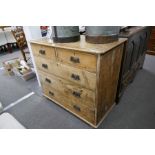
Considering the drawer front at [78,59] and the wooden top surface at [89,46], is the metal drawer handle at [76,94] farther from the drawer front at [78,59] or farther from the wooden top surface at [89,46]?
the wooden top surface at [89,46]

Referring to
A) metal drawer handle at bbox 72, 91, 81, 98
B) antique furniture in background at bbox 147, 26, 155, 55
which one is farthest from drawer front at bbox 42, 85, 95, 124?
antique furniture in background at bbox 147, 26, 155, 55

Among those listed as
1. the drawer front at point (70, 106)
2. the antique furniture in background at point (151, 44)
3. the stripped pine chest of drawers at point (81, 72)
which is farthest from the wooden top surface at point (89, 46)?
the antique furniture in background at point (151, 44)

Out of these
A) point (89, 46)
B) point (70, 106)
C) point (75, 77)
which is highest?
point (89, 46)

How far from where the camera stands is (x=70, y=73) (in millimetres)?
1307

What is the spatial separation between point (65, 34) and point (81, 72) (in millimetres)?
412

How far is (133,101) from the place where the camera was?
1868mm

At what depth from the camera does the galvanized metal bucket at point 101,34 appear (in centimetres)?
114

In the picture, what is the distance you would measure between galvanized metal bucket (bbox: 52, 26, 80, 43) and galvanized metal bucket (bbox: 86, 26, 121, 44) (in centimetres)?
14

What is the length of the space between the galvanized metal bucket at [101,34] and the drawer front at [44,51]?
1.35 ft

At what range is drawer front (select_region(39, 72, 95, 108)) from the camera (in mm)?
1293

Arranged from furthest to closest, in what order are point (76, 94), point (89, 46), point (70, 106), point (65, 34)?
point (70, 106), point (76, 94), point (65, 34), point (89, 46)

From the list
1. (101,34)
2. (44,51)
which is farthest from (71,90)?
(101,34)

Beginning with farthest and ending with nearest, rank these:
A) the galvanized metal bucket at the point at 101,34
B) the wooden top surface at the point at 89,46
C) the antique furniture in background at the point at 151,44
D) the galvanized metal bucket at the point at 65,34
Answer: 1. the antique furniture in background at the point at 151,44
2. the galvanized metal bucket at the point at 65,34
3. the galvanized metal bucket at the point at 101,34
4. the wooden top surface at the point at 89,46

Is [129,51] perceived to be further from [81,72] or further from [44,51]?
[44,51]
